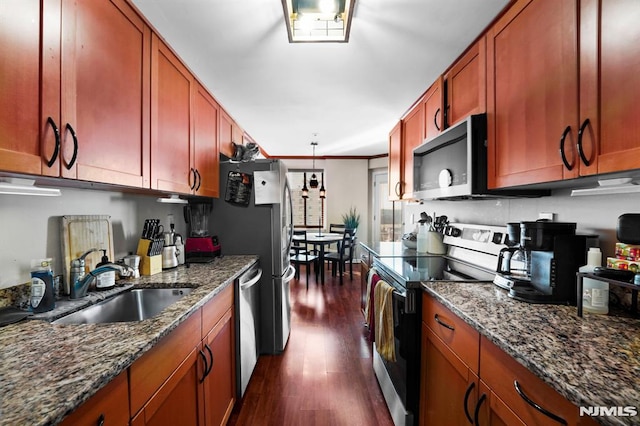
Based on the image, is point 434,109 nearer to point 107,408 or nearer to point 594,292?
point 594,292

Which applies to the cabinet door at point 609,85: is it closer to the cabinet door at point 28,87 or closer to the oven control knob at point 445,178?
the oven control knob at point 445,178

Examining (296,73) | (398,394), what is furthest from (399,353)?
(296,73)

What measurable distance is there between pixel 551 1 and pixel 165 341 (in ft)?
6.13

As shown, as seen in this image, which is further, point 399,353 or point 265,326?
point 265,326

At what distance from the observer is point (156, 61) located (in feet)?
4.75

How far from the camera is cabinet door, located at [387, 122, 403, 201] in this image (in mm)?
2803

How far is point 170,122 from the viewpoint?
160cm

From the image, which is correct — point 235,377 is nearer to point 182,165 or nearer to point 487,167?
point 182,165

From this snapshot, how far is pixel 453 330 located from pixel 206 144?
78.9 inches

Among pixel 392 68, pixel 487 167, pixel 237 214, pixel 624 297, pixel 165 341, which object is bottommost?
pixel 165 341

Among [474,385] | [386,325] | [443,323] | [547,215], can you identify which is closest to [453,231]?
[547,215]

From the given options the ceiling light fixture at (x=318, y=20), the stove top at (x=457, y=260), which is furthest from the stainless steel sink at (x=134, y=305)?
the ceiling light fixture at (x=318, y=20)

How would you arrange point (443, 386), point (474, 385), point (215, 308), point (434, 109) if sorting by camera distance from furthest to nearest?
point (434, 109)
point (215, 308)
point (443, 386)
point (474, 385)

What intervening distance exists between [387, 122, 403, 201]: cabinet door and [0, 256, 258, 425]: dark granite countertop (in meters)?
2.22
